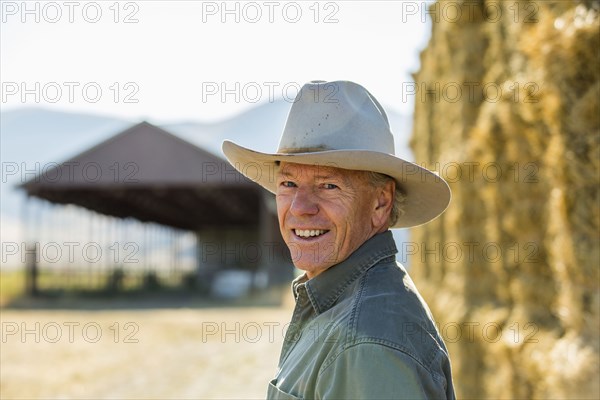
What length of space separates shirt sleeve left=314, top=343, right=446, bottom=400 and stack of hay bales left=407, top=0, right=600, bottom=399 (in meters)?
1.97

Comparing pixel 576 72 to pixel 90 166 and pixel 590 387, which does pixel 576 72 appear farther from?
pixel 90 166

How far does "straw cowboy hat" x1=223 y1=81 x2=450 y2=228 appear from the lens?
1.87 meters

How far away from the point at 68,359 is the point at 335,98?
8173 millimetres

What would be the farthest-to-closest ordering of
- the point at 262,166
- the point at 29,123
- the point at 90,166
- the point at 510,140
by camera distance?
the point at 29,123 → the point at 90,166 → the point at 510,140 → the point at 262,166

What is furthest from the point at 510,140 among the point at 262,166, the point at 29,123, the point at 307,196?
the point at 29,123

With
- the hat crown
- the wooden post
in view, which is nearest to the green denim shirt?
the hat crown

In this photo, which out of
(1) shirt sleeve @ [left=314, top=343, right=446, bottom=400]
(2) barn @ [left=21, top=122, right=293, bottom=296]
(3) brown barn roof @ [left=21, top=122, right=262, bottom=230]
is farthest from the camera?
(2) barn @ [left=21, top=122, right=293, bottom=296]

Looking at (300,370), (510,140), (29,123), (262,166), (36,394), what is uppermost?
(29,123)

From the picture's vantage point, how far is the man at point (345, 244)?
154cm

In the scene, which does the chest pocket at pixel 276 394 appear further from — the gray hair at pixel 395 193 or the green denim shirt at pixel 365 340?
the gray hair at pixel 395 193

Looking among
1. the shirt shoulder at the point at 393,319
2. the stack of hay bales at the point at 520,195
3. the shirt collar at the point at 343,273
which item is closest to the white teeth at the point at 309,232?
the shirt collar at the point at 343,273

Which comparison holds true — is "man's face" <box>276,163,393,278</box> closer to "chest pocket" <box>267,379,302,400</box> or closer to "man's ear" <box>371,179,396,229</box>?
"man's ear" <box>371,179,396,229</box>

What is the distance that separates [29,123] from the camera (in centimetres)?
16012

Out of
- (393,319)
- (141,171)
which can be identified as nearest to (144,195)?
(141,171)
